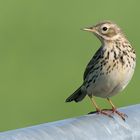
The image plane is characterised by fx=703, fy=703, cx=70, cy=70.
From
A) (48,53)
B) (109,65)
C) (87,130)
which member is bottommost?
(48,53)

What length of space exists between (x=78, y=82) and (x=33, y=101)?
142 cm

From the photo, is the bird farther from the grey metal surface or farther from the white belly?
the grey metal surface

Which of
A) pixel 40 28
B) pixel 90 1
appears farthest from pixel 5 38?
pixel 90 1

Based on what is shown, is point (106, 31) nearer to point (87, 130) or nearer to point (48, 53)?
point (87, 130)

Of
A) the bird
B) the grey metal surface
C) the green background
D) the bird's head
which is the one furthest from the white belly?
the green background

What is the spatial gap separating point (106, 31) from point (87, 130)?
410 centimetres

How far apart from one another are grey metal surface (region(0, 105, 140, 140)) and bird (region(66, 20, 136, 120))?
328cm

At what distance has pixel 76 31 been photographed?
16.9 meters

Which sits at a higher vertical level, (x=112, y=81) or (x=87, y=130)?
(x=87, y=130)

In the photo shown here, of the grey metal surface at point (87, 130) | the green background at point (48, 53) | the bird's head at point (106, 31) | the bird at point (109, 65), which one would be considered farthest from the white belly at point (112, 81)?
the green background at point (48, 53)

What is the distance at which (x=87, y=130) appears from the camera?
10.9 ft

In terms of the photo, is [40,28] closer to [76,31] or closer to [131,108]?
[76,31]

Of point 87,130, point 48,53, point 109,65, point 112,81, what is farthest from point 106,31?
point 48,53

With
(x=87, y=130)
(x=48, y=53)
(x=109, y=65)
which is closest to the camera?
(x=87, y=130)
